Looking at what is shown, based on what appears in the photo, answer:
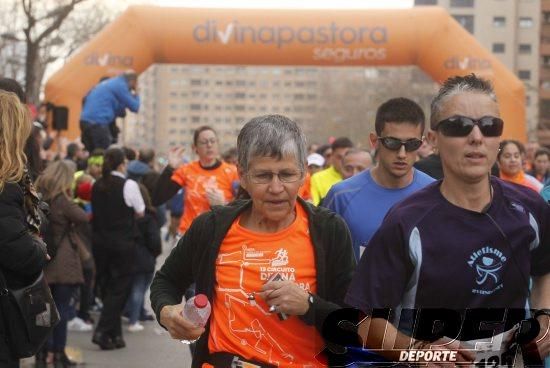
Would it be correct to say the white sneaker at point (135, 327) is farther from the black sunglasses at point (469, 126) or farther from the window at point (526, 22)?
the window at point (526, 22)

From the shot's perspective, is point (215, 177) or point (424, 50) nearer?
point (215, 177)

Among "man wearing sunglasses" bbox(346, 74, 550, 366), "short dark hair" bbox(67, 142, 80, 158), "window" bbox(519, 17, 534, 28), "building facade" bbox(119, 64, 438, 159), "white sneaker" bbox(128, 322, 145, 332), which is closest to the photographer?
"man wearing sunglasses" bbox(346, 74, 550, 366)

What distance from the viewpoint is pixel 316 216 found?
398cm

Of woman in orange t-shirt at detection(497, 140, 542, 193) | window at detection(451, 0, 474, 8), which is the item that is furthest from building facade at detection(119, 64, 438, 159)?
woman in orange t-shirt at detection(497, 140, 542, 193)

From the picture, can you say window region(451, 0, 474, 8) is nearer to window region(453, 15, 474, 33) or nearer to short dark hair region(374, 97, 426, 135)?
window region(453, 15, 474, 33)

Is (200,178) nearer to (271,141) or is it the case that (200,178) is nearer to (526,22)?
(271,141)

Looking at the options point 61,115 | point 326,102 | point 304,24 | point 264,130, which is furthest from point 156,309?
point 326,102

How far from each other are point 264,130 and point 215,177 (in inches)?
222

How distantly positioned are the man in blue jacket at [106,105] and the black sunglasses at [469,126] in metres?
9.82

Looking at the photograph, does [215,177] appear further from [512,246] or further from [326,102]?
[326,102]

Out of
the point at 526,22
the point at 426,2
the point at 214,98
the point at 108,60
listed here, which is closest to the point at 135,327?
the point at 108,60

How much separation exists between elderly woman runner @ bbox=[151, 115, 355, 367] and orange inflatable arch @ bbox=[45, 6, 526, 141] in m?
13.1

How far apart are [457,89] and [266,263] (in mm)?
934

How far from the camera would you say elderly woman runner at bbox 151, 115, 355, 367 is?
151 inches
